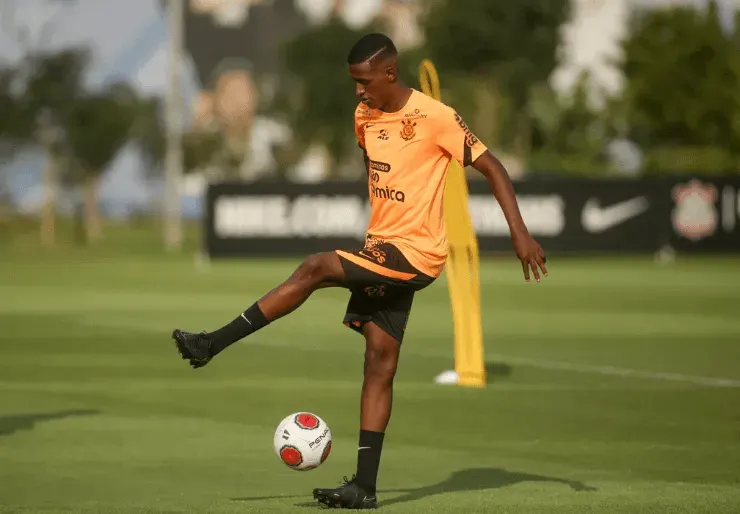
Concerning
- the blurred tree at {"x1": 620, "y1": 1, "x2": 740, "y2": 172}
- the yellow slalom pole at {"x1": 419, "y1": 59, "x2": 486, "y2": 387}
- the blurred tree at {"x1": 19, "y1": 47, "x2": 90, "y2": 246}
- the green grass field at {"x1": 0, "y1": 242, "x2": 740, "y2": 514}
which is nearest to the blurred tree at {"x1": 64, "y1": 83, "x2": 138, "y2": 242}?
the blurred tree at {"x1": 19, "y1": 47, "x2": 90, "y2": 246}

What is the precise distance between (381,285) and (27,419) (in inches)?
186

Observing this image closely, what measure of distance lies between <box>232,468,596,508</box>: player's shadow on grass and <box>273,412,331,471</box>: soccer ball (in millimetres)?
272

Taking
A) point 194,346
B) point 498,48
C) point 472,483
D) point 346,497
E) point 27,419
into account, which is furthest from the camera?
point 498,48

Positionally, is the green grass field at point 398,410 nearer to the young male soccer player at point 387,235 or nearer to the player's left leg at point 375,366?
the player's left leg at point 375,366

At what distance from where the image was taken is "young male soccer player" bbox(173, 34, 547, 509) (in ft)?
26.7

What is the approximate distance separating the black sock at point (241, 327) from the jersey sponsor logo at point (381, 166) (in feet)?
3.17

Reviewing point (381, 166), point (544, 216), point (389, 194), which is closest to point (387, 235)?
point (389, 194)

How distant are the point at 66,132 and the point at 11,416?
60.2m

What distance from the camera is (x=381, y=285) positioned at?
830 centimetres

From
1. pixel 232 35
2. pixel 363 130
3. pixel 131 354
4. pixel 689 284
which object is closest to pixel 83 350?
pixel 131 354

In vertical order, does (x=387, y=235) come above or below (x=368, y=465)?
above

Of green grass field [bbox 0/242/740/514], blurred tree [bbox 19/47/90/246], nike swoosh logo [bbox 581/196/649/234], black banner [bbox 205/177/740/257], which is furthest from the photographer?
blurred tree [bbox 19/47/90/246]

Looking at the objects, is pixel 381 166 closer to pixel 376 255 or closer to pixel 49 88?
pixel 376 255

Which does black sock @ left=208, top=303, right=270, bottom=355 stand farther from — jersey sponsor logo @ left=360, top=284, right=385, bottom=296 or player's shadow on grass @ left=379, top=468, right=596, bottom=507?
player's shadow on grass @ left=379, top=468, right=596, bottom=507
